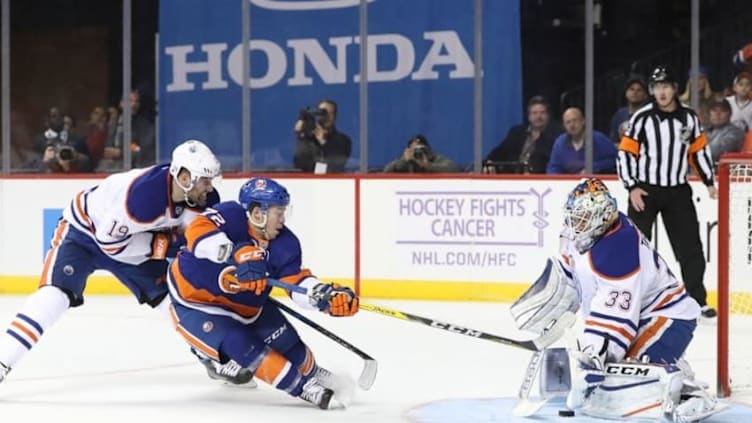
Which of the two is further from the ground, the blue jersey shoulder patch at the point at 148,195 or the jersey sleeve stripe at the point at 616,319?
the blue jersey shoulder patch at the point at 148,195

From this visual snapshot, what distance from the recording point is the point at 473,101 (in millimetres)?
8484

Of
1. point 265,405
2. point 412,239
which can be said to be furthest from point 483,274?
point 265,405

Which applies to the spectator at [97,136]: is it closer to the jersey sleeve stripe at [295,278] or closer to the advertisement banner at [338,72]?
the advertisement banner at [338,72]

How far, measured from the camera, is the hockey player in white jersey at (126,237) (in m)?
4.66

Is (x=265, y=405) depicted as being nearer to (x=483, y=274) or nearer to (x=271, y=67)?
(x=483, y=274)

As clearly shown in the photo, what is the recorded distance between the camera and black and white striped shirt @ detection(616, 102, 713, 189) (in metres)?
6.66

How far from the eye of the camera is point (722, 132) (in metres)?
7.82

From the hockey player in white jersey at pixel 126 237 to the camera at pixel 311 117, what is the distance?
12.5ft

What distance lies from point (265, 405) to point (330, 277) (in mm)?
3606

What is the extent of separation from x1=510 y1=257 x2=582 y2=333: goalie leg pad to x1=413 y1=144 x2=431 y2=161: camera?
13.9ft

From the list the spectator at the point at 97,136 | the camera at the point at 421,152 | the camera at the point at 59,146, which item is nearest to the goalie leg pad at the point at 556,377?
the camera at the point at 421,152

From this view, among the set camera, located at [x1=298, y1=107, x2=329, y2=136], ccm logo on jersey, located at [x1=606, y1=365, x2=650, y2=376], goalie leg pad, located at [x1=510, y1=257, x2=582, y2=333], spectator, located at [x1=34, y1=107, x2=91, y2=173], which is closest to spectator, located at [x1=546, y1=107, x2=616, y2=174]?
camera, located at [x1=298, y1=107, x2=329, y2=136]

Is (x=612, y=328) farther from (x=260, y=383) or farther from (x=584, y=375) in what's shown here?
(x=260, y=383)

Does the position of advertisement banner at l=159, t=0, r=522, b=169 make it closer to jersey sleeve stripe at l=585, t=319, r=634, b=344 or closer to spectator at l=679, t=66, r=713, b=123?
spectator at l=679, t=66, r=713, b=123
